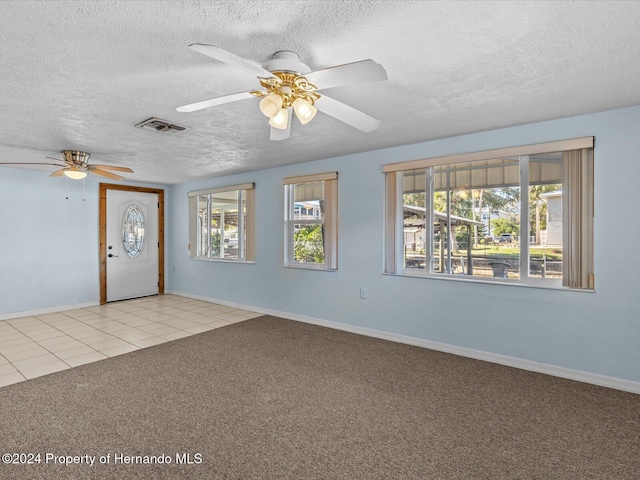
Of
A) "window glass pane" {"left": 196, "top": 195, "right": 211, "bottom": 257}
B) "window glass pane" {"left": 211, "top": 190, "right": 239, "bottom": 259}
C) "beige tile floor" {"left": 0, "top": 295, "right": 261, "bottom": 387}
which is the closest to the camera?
"beige tile floor" {"left": 0, "top": 295, "right": 261, "bottom": 387}

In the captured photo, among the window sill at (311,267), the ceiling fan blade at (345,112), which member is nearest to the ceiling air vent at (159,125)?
→ the ceiling fan blade at (345,112)

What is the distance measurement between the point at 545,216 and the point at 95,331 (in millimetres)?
5394

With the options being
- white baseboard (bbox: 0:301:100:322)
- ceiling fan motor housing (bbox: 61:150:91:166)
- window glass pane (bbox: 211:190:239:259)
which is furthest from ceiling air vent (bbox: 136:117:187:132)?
white baseboard (bbox: 0:301:100:322)

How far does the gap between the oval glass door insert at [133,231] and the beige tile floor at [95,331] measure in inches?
39.3

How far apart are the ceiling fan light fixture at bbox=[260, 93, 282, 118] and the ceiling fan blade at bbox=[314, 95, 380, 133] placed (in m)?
0.28

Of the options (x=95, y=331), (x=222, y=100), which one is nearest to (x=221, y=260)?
(x=95, y=331)

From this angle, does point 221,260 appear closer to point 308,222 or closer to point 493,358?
point 308,222

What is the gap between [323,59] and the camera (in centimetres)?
199

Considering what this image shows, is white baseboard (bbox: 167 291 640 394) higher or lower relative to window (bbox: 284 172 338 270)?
lower

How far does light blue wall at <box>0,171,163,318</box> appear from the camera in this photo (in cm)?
512

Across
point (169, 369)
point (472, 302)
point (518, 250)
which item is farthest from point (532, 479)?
point (169, 369)

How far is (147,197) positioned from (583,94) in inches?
271

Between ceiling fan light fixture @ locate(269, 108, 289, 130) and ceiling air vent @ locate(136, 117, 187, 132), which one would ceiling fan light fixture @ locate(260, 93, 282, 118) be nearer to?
ceiling fan light fixture @ locate(269, 108, 289, 130)

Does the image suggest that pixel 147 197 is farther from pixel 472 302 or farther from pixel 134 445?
pixel 472 302
